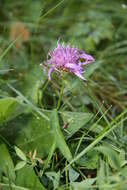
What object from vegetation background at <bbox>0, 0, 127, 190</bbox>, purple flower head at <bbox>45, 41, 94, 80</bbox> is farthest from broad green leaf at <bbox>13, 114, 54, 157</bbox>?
purple flower head at <bbox>45, 41, 94, 80</bbox>

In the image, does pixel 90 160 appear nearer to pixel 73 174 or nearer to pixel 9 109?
pixel 73 174

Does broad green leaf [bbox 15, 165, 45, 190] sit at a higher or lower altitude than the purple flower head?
lower

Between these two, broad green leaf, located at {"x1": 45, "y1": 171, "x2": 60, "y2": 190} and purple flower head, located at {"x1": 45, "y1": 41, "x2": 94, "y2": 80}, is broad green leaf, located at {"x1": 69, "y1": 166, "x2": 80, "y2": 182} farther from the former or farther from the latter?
purple flower head, located at {"x1": 45, "y1": 41, "x2": 94, "y2": 80}

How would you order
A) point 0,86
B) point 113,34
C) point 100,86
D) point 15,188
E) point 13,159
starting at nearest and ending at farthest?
1. point 15,188
2. point 13,159
3. point 0,86
4. point 100,86
5. point 113,34

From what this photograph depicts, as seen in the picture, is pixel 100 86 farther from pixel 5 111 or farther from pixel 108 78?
pixel 5 111

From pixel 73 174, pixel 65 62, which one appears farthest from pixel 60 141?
pixel 65 62

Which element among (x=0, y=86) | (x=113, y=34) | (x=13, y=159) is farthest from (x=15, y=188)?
(x=113, y=34)

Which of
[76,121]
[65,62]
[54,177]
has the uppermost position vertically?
[65,62]
